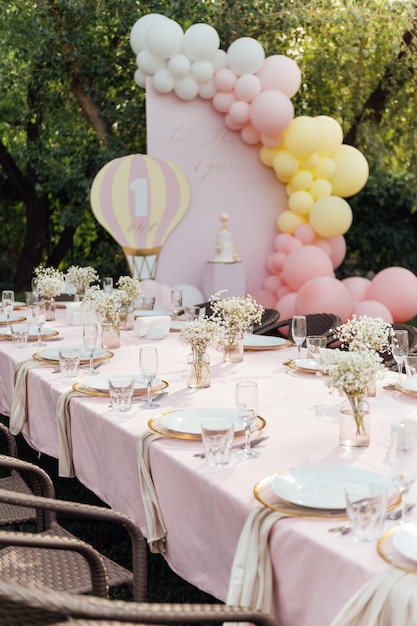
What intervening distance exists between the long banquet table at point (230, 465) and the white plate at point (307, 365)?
1.2 inches

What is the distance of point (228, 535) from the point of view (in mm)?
1941

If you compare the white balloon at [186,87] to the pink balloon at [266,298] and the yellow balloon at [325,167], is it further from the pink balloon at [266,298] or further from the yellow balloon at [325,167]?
the pink balloon at [266,298]

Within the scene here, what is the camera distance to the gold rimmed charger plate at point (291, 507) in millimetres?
1767

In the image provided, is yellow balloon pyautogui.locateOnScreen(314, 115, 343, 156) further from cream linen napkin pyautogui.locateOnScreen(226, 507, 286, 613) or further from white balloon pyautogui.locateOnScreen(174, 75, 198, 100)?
cream linen napkin pyautogui.locateOnScreen(226, 507, 286, 613)

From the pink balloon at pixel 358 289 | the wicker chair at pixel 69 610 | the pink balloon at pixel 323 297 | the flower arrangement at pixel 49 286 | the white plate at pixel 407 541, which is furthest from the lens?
the pink balloon at pixel 358 289

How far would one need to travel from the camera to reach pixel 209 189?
8.48 meters

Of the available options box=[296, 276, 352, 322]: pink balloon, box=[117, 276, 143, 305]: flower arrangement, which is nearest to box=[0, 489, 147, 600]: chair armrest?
box=[117, 276, 143, 305]: flower arrangement

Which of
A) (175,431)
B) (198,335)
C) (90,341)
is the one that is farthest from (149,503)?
(90,341)

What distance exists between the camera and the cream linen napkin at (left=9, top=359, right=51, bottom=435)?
11.3 ft

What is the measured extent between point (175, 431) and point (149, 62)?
6222 millimetres

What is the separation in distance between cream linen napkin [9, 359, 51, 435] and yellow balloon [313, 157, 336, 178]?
5211 mm

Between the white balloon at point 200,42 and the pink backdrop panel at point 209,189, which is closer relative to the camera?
the white balloon at point 200,42

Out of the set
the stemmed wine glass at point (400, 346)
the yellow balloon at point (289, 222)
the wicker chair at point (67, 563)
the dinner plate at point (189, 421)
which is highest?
the yellow balloon at point (289, 222)

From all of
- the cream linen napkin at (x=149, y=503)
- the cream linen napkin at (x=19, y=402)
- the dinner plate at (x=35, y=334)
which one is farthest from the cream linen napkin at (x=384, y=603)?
the dinner plate at (x=35, y=334)
